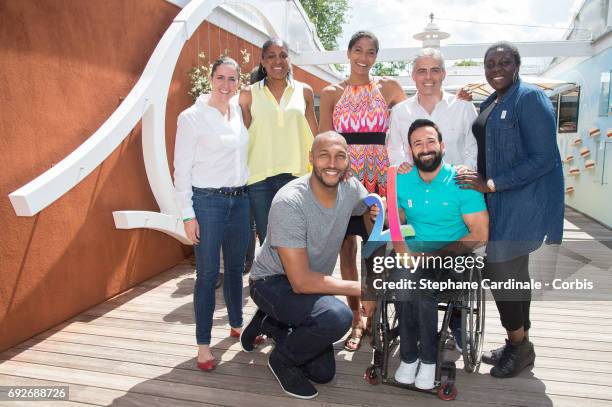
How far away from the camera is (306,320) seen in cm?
236

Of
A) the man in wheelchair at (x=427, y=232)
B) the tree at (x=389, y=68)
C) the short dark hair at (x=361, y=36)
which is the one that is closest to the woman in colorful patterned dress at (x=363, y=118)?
the short dark hair at (x=361, y=36)

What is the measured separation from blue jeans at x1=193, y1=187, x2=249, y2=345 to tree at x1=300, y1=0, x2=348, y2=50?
26.3 metres

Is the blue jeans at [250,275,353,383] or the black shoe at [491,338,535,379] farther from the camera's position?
the black shoe at [491,338,535,379]

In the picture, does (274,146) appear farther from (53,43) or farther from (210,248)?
(53,43)

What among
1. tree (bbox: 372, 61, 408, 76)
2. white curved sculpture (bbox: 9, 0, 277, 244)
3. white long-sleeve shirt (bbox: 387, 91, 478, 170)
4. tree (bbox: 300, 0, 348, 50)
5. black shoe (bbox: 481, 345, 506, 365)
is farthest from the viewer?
tree (bbox: 372, 61, 408, 76)

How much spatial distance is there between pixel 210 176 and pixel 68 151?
134cm

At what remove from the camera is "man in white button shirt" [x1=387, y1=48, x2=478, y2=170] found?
8.61 feet

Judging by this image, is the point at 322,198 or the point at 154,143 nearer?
the point at 322,198

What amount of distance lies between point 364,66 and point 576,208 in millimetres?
7476

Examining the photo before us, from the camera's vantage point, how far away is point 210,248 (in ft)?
8.64

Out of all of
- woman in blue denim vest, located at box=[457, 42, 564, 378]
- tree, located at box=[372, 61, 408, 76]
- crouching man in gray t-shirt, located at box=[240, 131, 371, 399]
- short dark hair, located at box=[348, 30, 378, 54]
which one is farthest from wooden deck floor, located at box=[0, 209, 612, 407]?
tree, located at box=[372, 61, 408, 76]

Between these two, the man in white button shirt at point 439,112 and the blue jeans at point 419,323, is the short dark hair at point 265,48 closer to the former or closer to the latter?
the man in white button shirt at point 439,112

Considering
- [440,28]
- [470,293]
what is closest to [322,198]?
[470,293]

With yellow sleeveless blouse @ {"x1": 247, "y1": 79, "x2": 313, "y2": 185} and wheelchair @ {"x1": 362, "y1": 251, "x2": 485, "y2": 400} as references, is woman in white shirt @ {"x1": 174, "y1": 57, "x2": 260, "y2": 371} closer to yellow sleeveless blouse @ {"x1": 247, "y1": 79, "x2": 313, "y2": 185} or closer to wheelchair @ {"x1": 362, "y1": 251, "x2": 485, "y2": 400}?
yellow sleeveless blouse @ {"x1": 247, "y1": 79, "x2": 313, "y2": 185}
